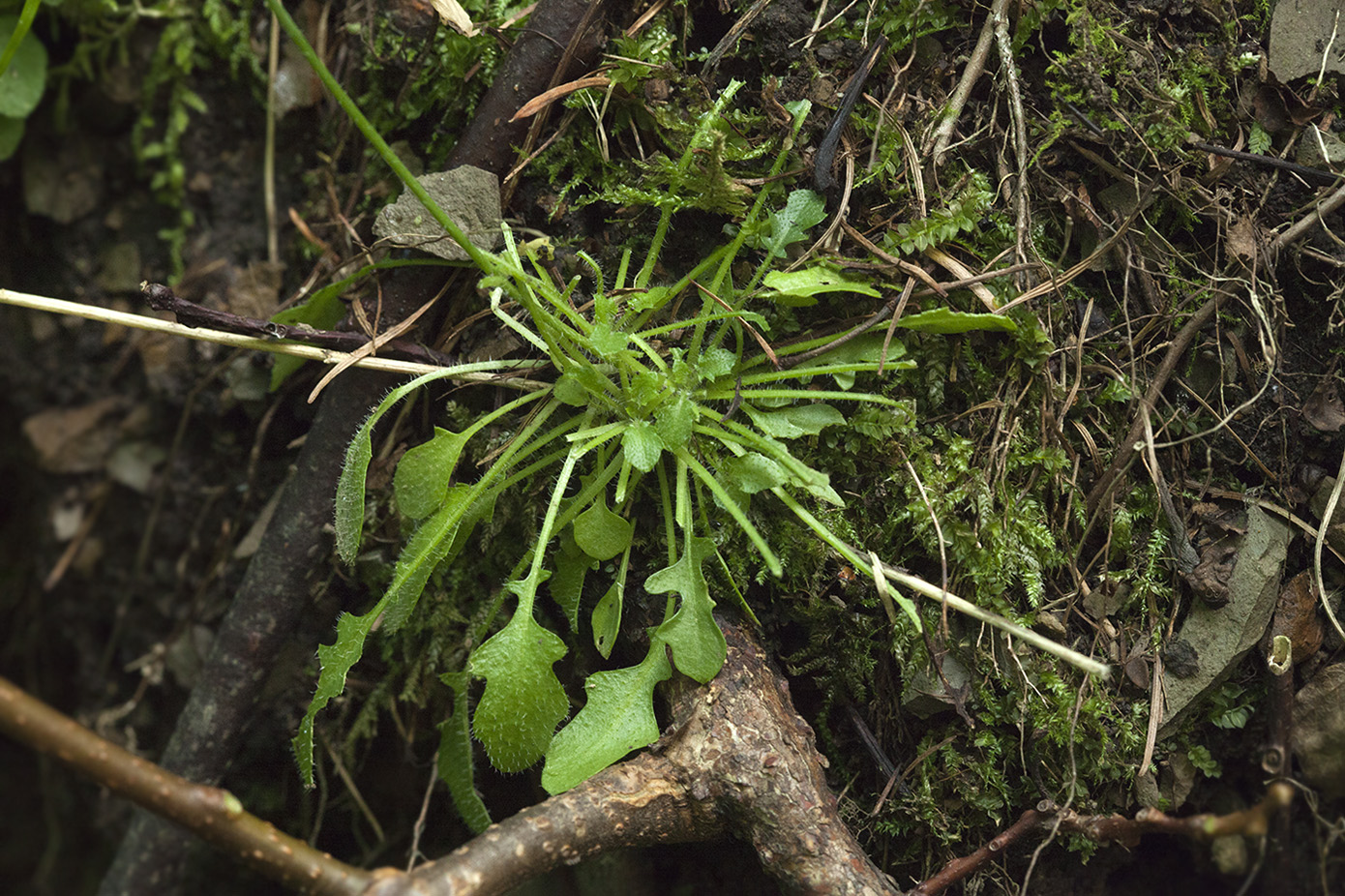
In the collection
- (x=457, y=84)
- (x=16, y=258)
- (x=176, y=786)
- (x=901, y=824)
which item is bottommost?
(x=901, y=824)

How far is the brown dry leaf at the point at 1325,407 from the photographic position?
1415 mm

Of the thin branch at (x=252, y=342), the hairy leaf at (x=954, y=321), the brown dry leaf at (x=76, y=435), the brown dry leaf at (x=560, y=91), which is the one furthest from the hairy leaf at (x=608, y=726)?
the brown dry leaf at (x=76, y=435)

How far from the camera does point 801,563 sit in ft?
4.43

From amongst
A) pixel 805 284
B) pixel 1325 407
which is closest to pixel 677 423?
pixel 805 284

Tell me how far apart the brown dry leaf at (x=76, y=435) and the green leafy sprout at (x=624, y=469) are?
121 centimetres

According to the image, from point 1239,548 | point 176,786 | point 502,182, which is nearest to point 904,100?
point 502,182

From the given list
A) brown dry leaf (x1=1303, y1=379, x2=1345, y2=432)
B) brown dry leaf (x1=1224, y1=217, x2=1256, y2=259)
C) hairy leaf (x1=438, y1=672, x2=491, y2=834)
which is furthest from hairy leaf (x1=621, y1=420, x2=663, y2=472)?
brown dry leaf (x1=1303, y1=379, x2=1345, y2=432)

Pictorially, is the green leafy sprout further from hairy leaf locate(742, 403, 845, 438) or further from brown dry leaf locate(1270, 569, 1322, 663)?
brown dry leaf locate(1270, 569, 1322, 663)

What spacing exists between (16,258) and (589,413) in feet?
5.82

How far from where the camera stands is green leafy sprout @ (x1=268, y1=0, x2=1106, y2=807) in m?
1.24

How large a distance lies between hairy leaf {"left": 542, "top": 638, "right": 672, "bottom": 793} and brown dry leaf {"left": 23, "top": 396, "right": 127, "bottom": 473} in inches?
62.7

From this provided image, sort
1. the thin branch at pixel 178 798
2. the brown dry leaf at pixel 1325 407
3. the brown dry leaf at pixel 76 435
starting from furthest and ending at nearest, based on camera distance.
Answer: the brown dry leaf at pixel 76 435, the brown dry leaf at pixel 1325 407, the thin branch at pixel 178 798

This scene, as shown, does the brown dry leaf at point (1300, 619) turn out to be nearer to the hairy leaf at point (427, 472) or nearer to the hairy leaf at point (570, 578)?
the hairy leaf at point (570, 578)

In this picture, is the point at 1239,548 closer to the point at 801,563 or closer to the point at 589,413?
the point at 801,563
